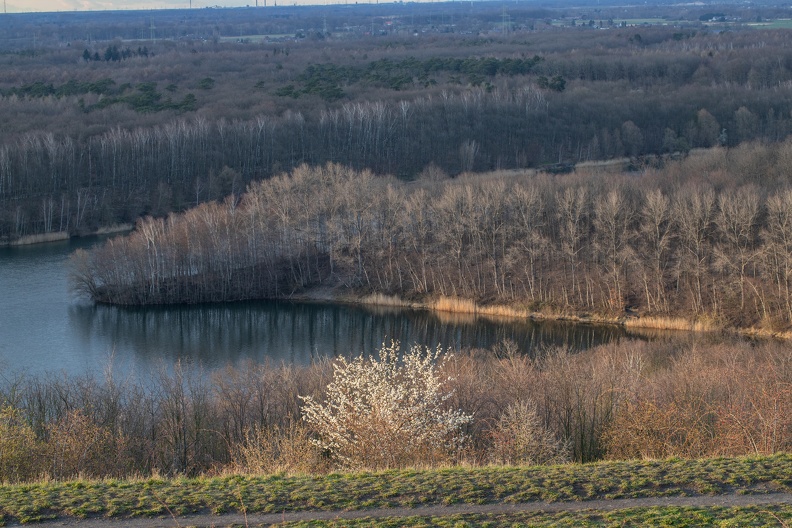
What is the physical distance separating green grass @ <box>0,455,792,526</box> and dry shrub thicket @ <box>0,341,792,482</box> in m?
1.32

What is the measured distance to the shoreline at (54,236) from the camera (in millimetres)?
40875

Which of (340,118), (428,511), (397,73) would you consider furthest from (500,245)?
(397,73)

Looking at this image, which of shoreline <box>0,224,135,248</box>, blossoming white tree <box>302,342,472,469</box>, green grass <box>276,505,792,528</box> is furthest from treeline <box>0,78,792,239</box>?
green grass <box>276,505,792,528</box>

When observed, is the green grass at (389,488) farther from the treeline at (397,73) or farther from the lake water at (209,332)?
the treeline at (397,73)

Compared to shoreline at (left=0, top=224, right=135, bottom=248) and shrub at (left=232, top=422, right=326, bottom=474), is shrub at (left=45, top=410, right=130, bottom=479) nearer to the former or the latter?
shrub at (left=232, top=422, right=326, bottom=474)

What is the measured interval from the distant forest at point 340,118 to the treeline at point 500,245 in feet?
34.3

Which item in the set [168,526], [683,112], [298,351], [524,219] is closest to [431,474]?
[168,526]

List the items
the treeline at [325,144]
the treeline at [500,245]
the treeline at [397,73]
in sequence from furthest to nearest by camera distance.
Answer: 1. the treeline at [397,73]
2. the treeline at [325,144]
3. the treeline at [500,245]

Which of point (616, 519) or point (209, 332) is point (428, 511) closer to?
point (616, 519)

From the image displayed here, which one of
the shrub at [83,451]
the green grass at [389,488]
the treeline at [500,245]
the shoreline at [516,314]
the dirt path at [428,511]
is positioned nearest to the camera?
the dirt path at [428,511]

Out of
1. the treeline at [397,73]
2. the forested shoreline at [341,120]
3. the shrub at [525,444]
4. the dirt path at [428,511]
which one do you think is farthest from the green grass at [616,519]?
the treeline at [397,73]

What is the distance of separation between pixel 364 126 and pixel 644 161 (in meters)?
15.2

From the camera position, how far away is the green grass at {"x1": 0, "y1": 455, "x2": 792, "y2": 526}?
10.0 meters

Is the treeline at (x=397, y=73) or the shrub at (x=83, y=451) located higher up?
the treeline at (x=397, y=73)
